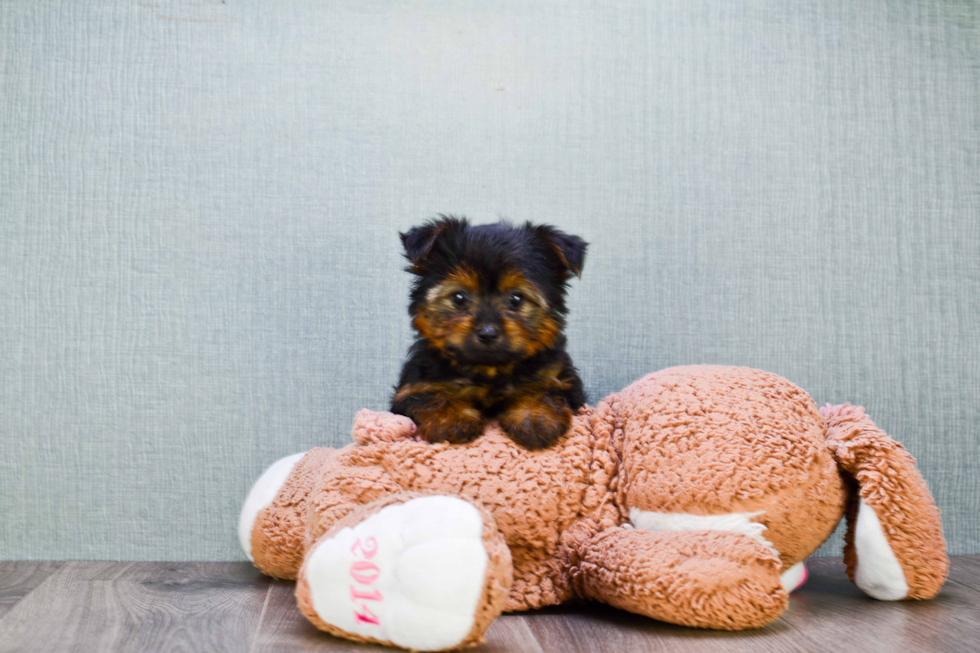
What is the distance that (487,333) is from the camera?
5.78ft

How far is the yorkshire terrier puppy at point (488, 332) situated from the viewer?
182 cm

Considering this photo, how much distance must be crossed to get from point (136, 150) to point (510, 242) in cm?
143

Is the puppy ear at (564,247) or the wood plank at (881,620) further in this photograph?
the puppy ear at (564,247)

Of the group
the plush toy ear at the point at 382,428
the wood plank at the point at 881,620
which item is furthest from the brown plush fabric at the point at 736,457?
the plush toy ear at the point at 382,428

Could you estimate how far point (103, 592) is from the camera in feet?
6.81

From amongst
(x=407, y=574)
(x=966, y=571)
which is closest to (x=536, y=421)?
(x=407, y=574)

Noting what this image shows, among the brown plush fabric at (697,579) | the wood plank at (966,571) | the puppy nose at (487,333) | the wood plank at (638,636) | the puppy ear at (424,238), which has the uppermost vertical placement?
the puppy ear at (424,238)

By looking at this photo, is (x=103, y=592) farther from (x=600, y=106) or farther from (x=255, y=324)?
(x=600, y=106)

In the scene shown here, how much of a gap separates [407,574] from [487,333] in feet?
1.93

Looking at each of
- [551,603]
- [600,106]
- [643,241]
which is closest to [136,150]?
[600,106]

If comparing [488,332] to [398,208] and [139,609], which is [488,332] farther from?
[139,609]

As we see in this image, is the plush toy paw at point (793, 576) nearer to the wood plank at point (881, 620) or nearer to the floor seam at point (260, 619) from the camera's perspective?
the wood plank at point (881, 620)

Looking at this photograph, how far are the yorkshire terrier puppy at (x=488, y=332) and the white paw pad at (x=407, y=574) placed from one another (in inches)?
14.9

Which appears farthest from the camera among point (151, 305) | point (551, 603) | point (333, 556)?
point (151, 305)
